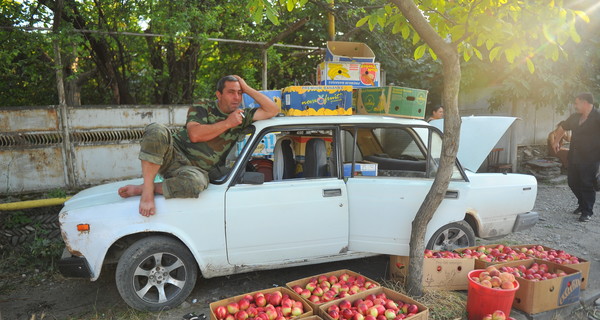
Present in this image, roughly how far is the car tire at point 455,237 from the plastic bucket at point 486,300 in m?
0.94

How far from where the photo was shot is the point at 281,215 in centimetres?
373

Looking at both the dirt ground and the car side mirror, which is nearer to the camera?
the car side mirror

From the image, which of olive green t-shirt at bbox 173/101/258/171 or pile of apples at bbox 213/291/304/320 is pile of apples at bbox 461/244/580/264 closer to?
pile of apples at bbox 213/291/304/320

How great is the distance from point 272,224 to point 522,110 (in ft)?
33.0

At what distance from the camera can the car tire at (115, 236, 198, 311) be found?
11.4 ft

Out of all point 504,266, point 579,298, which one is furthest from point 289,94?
point 579,298

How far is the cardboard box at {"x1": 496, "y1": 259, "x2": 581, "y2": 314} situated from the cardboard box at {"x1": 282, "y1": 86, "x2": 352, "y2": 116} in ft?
7.32

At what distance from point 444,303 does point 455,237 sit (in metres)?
1.00

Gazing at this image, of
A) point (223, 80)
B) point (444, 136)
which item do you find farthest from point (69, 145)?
point (444, 136)

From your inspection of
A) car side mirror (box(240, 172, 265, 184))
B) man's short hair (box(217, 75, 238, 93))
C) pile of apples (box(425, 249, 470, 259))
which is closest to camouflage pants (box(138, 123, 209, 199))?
car side mirror (box(240, 172, 265, 184))

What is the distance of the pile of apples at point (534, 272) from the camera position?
11.9ft

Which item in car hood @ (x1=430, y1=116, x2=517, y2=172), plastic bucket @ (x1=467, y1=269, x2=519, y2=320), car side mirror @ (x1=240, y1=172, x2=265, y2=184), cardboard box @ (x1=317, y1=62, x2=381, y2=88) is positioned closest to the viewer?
plastic bucket @ (x1=467, y1=269, x2=519, y2=320)

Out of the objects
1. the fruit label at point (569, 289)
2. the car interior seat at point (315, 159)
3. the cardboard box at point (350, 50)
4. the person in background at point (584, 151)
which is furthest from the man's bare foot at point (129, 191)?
the person in background at point (584, 151)

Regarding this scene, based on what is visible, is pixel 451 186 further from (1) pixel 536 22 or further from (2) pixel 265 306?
(2) pixel 265 306
